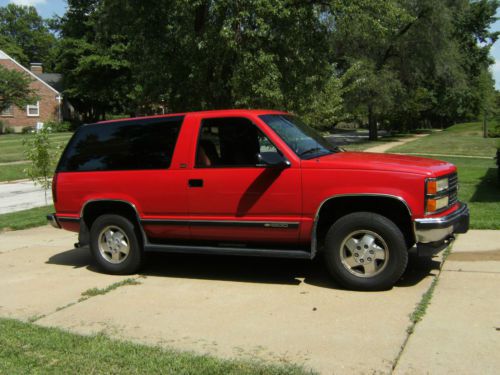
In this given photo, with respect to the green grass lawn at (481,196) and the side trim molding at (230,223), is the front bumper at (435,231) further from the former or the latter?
the green grass lawn at (481,196)

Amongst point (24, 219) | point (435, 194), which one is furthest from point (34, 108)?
point (435, 194)

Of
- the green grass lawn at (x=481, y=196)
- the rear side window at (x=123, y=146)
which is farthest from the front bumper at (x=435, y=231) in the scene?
the rear side window at (x=123, y=146)

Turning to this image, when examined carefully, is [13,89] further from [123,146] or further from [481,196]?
[123,146]

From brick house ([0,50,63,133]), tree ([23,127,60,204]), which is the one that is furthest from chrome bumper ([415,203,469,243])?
brick house ([0,50,63,133])

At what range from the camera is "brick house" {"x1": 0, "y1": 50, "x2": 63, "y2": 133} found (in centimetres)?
4941

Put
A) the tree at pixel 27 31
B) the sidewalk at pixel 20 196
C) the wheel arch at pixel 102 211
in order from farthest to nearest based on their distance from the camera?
the tree at pixel 27 31 → the sidewalk at pixel 20 196 → the wheel arch at pixel 102 211

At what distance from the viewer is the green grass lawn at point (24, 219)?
411 inches

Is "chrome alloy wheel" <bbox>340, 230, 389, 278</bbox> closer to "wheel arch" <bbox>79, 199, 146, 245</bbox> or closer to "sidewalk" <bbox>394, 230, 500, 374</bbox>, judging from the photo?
"sidewalk" <bbox>394, 230, 500, 374</bbox>

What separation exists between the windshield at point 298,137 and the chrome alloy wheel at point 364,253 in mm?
1003

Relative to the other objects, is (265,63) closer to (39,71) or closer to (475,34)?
(475,34)

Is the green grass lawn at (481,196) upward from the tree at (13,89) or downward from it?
downward

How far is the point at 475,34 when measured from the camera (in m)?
57.3

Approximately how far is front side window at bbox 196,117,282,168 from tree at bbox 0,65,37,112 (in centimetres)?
4250

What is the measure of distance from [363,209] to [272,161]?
1.07m
